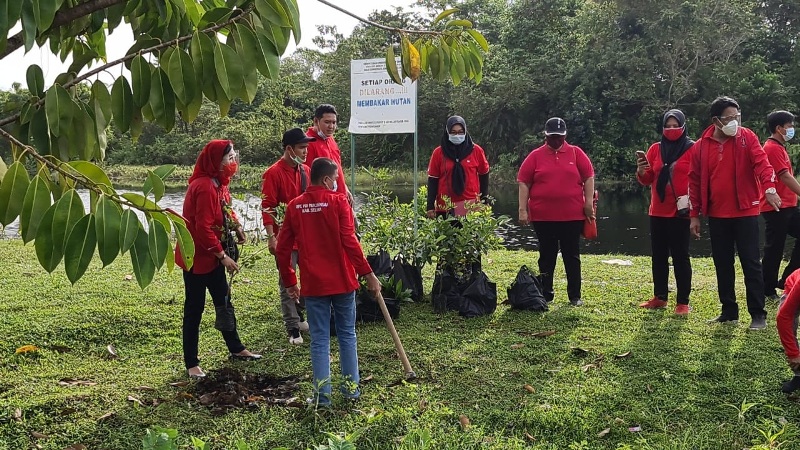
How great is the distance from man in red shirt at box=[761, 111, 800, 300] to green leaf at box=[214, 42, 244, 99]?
233 inches

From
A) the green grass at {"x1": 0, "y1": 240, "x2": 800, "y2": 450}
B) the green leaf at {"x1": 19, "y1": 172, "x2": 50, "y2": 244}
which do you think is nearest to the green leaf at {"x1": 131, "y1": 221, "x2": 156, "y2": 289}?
the green leaf at {"x1": 19, "y1": 172, "x2": 50, "y2": 244}

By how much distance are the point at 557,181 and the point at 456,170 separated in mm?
1026

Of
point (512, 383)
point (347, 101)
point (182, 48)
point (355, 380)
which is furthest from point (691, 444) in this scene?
point (347, 101)

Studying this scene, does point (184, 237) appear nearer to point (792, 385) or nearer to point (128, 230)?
point (128, 230)

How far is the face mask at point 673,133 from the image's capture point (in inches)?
250

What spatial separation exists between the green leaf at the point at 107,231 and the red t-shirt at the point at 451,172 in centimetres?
559

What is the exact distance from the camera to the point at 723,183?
227 inches

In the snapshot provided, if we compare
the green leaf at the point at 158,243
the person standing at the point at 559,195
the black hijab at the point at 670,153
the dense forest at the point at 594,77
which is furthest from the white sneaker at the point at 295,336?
the dense forest at the point at 594,77

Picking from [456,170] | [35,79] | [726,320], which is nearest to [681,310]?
[726,320]

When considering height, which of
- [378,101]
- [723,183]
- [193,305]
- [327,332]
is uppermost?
[378,101]

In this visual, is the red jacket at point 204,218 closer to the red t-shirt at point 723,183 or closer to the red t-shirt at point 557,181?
the red t-shirt at point 557,181

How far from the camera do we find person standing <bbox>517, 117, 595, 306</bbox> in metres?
6.65

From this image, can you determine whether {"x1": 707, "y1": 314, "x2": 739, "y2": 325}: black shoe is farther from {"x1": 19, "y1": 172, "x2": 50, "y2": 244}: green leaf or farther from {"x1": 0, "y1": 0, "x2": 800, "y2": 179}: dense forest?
{"x1": 0, "y1": 0, "x2": 800, "y2": 179}: dense forest

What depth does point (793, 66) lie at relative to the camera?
29.8 metres
